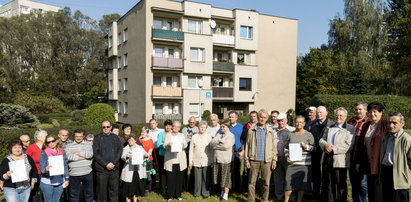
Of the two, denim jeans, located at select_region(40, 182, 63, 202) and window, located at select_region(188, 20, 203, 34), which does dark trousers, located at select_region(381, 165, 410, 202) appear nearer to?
denim jeans, located at select_region(40, 182, 63, 202)

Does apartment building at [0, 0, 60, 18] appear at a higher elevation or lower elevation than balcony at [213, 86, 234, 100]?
higher

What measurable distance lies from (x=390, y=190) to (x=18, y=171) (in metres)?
6.67

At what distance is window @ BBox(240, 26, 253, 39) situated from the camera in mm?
27181

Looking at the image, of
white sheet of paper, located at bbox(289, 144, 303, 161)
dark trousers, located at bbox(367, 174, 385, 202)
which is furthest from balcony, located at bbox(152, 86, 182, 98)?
dark trousers, located at bbox(367, 174, 385, 202)

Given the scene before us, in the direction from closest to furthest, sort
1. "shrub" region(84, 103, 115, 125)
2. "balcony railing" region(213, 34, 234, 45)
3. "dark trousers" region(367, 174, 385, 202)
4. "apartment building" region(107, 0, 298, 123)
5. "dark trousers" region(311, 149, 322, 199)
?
"dark trousers" region(367, 174, 385, 202)
"dark trousers" region(311, 149, 322, 199)
"shrub" region(84, 103, 115, 125)
"apartment building" region(107, 0, 298, 123)
"balcony railing" region(213, 34, 234, 45)

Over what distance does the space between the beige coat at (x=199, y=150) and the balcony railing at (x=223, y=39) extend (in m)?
20.1

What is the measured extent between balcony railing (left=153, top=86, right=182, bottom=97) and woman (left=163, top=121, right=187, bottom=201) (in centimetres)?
1679

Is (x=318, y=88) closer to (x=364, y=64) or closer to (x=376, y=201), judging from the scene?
(x=364, y=64)

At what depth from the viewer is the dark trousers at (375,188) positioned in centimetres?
488

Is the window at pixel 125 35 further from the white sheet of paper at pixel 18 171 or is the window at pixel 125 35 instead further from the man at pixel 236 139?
the white sheet of paper at pixel 18 171

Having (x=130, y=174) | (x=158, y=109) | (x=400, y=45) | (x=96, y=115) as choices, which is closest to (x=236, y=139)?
(x=130, y=174)

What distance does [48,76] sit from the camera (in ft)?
124

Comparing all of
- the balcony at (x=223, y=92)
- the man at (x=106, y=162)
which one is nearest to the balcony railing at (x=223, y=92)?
the balcony at (x=223, y=92)

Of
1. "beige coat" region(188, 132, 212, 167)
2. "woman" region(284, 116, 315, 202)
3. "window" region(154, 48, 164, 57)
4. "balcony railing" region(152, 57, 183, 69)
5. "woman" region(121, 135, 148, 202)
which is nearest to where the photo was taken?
"woman" region(284, 116, 315, 202)
